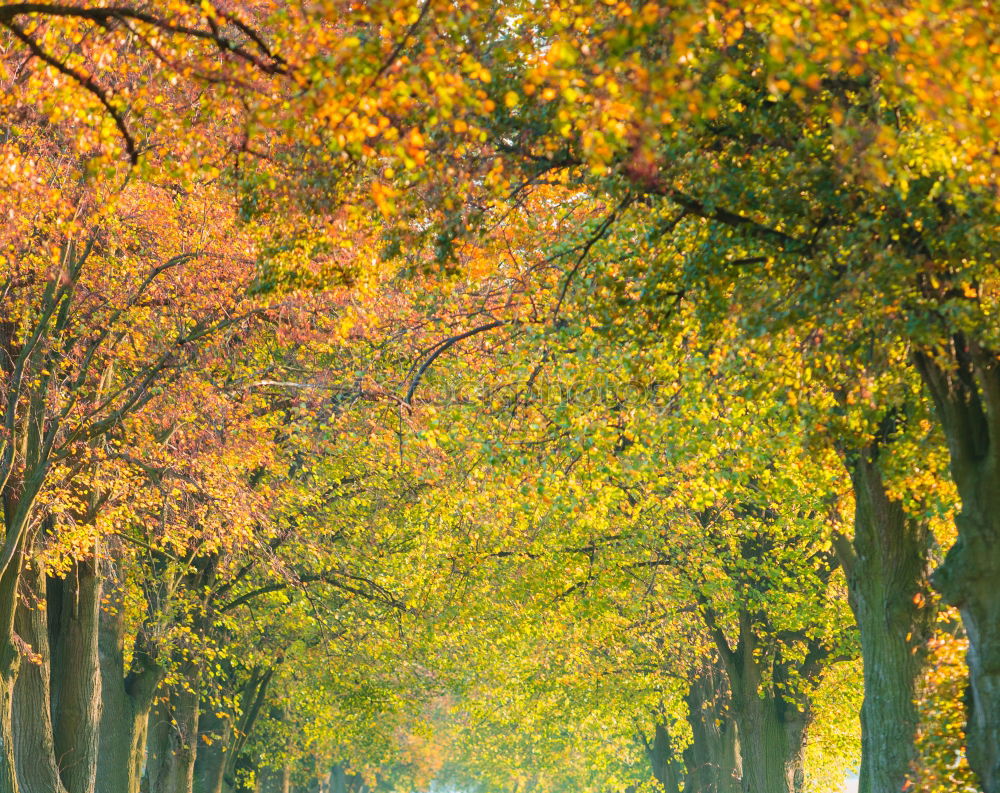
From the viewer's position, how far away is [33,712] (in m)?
16.9

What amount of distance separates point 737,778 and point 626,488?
11.3 meters

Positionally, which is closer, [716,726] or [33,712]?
[33,712]

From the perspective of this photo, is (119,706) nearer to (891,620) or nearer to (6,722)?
Answer: (6,722)

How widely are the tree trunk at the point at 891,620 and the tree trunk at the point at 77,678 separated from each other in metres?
11.1

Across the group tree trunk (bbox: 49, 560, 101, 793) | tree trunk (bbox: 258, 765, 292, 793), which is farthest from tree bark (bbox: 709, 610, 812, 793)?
tree trunk (bbox: 258, 765, 292, 793)

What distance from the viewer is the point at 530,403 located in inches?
606

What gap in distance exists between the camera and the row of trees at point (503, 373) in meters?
8.17

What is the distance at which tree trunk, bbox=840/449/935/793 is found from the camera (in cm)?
1322

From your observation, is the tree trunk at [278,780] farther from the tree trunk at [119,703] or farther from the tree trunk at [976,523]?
the tree trunk at [976,523]

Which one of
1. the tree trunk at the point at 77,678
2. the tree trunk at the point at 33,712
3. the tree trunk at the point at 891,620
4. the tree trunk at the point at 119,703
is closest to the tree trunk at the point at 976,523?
the tree trunk at the point at 891,620

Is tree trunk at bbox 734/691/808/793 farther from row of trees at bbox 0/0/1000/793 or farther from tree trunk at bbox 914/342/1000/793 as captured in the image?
tree trunk at bbox 914/342/1000/793

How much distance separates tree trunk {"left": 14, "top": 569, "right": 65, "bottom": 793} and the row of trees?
0.17 ft

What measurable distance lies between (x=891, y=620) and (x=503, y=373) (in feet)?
17.8

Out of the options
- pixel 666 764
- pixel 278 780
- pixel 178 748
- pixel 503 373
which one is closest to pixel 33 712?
pixel 503 373
